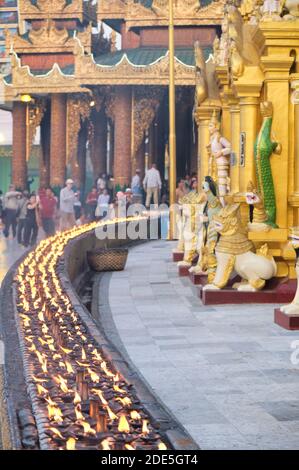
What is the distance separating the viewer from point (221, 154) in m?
15.7

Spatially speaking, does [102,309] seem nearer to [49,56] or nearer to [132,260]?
[132,260]

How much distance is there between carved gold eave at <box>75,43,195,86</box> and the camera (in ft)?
119

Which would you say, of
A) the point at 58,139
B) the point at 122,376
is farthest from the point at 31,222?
the point at 122,376

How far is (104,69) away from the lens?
37594 mm

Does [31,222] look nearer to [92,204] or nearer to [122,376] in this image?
[92,204]

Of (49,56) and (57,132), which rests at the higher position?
(49,56)

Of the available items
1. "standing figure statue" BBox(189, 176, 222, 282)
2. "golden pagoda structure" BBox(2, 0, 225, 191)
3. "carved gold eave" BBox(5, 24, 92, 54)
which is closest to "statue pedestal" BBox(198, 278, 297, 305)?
"standing figure statue" BBox(189, 176, 222, 282)

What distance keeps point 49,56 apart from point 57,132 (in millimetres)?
4705

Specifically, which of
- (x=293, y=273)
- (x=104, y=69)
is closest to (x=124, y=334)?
(x=293, y=273)

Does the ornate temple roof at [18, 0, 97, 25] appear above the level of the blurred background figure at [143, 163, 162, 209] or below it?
above

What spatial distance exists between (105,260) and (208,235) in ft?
12.4

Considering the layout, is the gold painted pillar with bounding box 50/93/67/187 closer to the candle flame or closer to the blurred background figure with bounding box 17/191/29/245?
the blurred background figure with bounding box 17/191/29/245

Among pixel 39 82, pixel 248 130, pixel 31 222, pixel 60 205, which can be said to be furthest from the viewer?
pixel 39 82

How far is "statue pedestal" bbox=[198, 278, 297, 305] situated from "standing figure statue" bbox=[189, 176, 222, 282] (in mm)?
627
